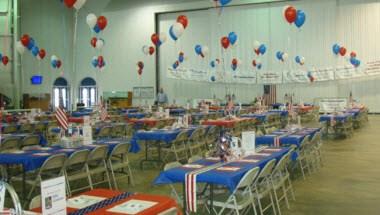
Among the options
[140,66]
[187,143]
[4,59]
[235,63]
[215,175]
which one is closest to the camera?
[215,175]

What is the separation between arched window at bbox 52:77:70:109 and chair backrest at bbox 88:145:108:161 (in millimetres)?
→ 20582

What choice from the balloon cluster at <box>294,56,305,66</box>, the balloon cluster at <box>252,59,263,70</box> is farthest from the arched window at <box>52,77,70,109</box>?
the balloon cluster at <box>294,56,305,66</box>

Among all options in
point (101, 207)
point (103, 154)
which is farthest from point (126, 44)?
point (101, 207)

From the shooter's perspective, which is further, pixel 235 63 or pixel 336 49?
pixel 235 63

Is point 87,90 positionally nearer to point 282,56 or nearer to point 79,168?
point 282,56

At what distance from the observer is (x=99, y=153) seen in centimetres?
618

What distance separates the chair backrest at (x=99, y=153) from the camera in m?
6.02

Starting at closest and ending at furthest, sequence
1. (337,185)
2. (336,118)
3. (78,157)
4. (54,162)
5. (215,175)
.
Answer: (215,175) < (54,162) < (78,157) < (337,185) < (336,118)

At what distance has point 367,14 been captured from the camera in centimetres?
2197

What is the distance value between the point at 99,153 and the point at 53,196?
367 cm

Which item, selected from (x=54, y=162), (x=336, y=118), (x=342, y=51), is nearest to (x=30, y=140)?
(x=54, y=162)

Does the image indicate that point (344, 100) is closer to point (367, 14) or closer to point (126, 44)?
point (367, 14)

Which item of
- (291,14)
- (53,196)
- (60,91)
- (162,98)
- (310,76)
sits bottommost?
(53,196)

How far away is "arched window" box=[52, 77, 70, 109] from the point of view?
2614 centimetres
